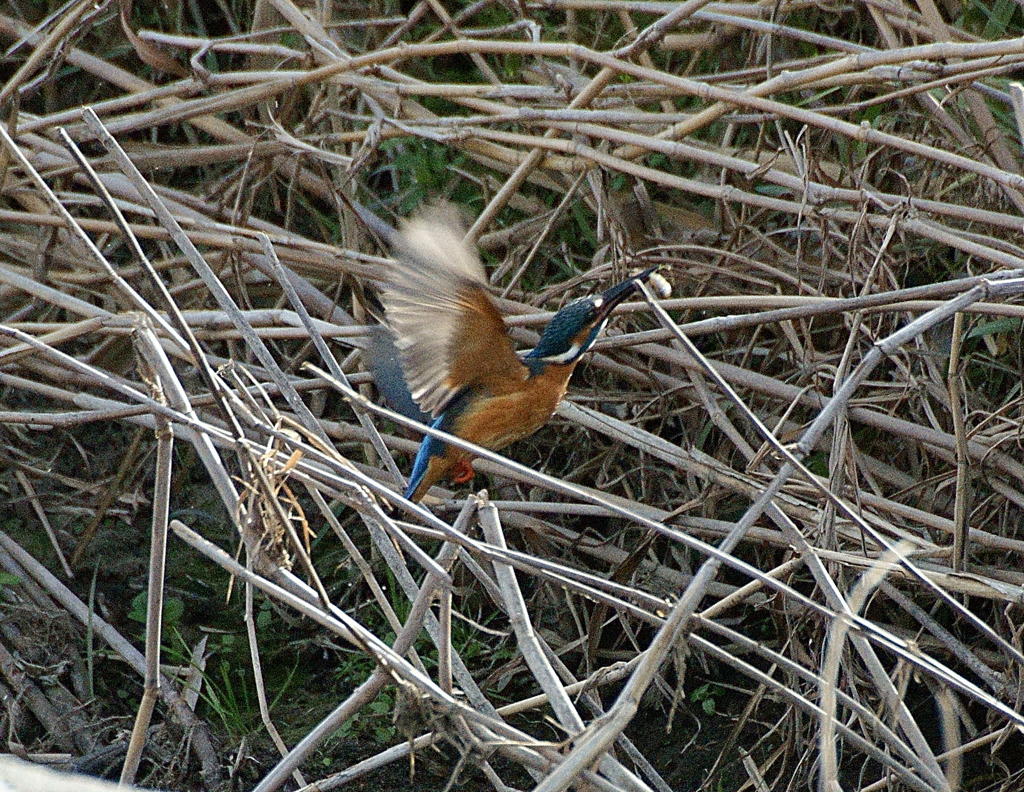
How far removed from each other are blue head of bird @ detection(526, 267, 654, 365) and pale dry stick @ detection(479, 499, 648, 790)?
814 millimetres

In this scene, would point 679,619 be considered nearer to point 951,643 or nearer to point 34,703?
point 951,643

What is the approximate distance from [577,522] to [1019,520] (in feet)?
3.43

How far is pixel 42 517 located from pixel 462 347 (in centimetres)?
157

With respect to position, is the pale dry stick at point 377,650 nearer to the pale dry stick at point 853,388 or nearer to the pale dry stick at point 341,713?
the pale dry stick at point 341,713

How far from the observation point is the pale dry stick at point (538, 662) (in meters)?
1.69

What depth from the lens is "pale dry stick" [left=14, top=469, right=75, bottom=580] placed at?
3477 millimetres

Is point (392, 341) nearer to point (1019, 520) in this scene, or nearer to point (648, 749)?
point (648, 749)

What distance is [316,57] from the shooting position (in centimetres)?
352

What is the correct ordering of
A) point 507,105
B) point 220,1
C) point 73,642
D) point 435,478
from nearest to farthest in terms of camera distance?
point 435,478
point 73,642
point 507,105
point 220,1

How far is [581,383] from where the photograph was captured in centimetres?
Result: 335

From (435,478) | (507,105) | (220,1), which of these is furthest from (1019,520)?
(220,1)

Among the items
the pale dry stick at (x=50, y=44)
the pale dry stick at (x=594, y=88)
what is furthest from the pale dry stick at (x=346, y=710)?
the pale dry stick at (x=50, y=44)

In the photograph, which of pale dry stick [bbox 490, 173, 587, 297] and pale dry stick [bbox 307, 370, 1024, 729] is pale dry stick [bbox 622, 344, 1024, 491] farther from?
pale dry stick [bbox 307, 370, 1024, 729]

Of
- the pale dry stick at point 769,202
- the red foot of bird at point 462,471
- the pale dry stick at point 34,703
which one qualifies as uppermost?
the pale dry stick at point 769,202
